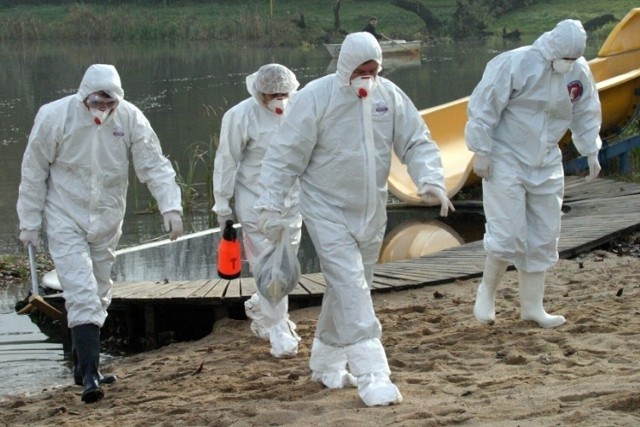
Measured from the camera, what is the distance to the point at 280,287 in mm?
6434

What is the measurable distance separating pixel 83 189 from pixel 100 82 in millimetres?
602

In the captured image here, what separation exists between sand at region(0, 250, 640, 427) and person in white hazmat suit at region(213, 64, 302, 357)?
0.67 feet

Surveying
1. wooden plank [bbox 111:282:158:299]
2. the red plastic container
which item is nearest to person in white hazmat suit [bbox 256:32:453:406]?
the red plastic container

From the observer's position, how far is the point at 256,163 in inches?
322

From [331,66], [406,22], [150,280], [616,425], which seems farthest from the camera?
[406,22]

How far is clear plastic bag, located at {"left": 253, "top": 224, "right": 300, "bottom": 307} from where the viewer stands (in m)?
6.43

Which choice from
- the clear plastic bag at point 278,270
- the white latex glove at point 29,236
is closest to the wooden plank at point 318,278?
the white latex glove at point 29,236

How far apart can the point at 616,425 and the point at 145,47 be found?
40.7m

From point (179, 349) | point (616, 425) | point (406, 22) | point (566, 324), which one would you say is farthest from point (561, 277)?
point (406, 22)

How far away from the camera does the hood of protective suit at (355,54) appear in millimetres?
6328

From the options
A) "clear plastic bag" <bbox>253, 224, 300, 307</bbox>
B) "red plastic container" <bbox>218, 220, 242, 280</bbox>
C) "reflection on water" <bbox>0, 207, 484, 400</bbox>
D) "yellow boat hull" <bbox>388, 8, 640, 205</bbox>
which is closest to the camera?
"clear plastic bag" <bbox>253, 224, 300, 307</bbox>

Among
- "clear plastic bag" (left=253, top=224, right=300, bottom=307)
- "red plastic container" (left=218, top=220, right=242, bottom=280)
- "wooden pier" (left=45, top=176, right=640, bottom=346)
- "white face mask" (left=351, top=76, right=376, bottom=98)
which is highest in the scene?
"white face mask" (left=351, top=76, right=376, bottom=98)

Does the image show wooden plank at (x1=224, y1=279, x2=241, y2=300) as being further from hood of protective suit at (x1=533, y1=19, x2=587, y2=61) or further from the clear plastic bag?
hood of protective suit at (x1=533, y1=19, x2=587, y2=61)

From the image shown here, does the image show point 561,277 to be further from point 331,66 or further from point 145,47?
point 145,47
